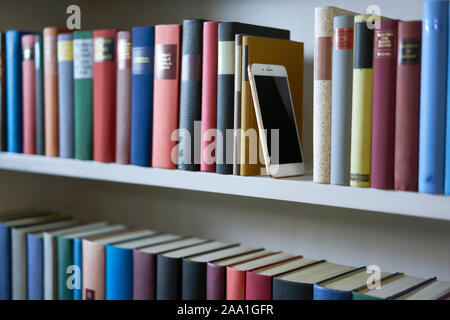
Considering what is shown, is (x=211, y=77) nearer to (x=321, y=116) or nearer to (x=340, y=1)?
(x=321, y=116)

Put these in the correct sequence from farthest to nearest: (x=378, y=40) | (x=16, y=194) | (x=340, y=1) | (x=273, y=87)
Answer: (x=16, y=194) < (x=340, y=1) < (x=273, y=87) < (x=378, y=40)

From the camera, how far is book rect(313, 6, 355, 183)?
817 millimetres

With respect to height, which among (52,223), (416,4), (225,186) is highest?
(416,4)

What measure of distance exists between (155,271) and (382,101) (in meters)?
0.49

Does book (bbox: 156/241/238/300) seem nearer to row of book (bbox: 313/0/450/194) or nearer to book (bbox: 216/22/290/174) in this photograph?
book (bbox: 216/22/290/174)

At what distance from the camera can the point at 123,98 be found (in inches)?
40.9

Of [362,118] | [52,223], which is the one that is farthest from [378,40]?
[52,223]

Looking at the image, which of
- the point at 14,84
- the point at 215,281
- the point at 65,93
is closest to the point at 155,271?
the point at 215,281

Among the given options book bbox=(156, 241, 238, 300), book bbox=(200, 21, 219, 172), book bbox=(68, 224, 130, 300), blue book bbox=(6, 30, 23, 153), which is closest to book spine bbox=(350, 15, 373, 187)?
book bbox=(200, 21, 219, 172)

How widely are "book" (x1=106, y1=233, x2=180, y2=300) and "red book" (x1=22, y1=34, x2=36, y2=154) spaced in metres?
0.28

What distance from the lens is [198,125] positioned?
3.12ft

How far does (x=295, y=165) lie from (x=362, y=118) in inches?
6.7

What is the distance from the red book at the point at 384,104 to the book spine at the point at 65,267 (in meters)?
0.62

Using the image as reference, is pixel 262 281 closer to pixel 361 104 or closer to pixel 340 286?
pixel 340 286
